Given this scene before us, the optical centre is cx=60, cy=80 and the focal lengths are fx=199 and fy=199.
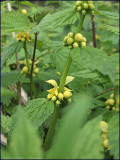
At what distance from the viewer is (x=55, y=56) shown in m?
1.00

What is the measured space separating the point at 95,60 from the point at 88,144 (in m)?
0.28

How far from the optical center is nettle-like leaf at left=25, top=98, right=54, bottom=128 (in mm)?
705

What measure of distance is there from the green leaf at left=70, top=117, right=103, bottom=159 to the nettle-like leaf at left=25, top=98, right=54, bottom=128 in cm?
36

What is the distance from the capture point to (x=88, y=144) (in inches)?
13.2

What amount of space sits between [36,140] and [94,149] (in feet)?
0.33

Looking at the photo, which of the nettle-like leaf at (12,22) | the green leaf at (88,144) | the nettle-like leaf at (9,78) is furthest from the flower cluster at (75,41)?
the nettle-like leaf at (9,78)

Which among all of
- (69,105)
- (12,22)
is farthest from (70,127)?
(12,22)

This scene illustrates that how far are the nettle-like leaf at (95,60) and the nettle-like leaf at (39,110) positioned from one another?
236mm

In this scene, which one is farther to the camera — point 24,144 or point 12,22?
point 12,22

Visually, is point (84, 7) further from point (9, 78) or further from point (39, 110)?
point (9, 78)

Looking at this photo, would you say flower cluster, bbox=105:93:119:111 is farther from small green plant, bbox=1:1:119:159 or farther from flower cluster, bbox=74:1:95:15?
flower cluster, bbox=74:1:95:15

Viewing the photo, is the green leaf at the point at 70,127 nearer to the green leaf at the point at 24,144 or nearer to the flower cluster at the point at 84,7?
the green leaf at the point at 24,144

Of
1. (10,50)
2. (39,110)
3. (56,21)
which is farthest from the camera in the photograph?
(10,50)

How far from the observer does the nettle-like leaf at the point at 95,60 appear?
0.50 m
